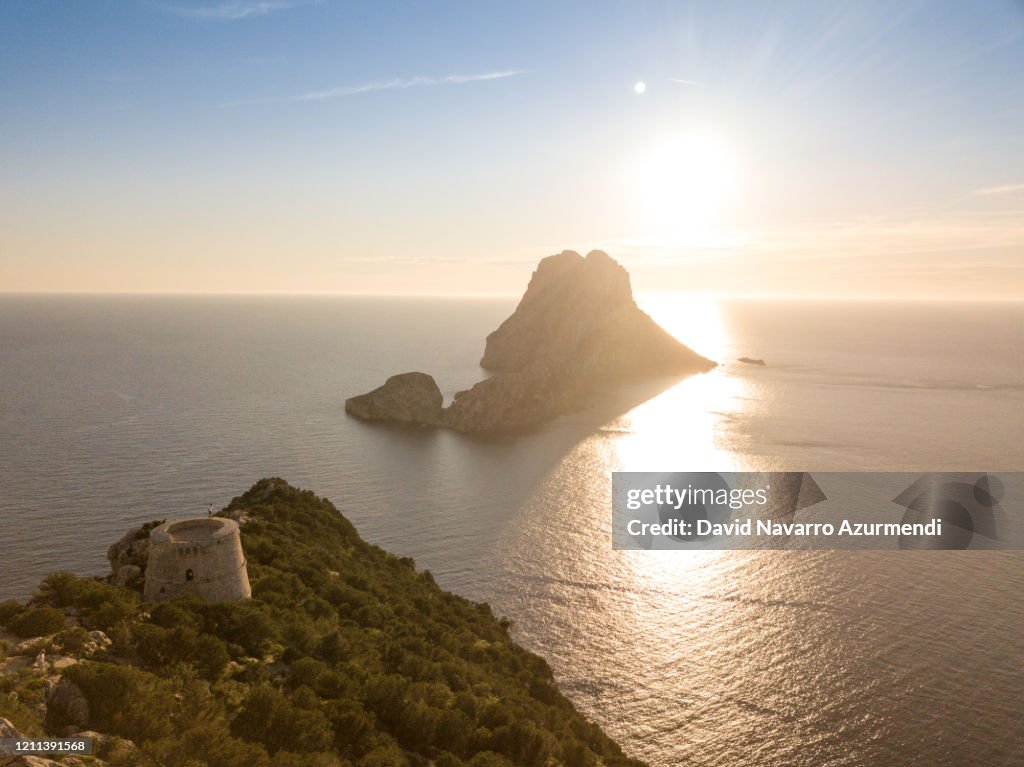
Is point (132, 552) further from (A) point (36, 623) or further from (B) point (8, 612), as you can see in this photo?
(A) point (36, 623)

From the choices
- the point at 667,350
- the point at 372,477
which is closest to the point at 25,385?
the point at 372,477

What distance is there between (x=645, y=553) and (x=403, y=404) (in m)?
69.3

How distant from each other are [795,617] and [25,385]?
6640 inches

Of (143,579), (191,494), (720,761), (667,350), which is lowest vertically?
(720,761)

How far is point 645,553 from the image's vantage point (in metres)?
68.6

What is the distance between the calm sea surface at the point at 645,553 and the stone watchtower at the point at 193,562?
27.1 metres

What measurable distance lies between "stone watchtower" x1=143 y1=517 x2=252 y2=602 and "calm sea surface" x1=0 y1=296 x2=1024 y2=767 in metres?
27.1

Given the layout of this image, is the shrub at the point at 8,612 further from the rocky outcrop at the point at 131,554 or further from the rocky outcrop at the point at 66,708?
the rocky outcrop at the point at 131,554

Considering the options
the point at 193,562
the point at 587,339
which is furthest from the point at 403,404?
the point at 193,562

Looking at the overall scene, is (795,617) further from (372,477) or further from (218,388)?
(218,388)

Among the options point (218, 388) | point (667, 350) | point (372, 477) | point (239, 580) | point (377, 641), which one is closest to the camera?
point (239, 580)

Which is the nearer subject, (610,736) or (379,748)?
(379,748)

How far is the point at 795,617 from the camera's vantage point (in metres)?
54.4

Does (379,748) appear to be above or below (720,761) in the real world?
above
